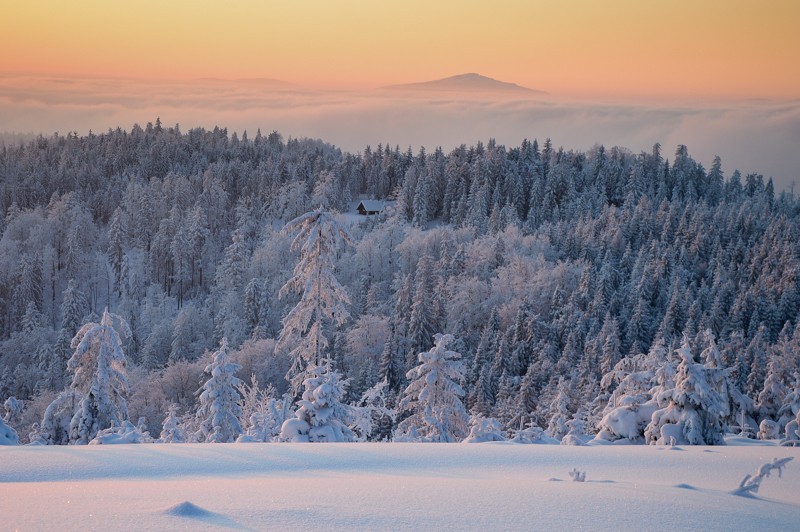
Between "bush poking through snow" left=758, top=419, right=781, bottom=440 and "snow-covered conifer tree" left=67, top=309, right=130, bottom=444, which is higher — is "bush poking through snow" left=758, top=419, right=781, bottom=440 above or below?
above

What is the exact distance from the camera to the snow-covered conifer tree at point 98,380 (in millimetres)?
23156

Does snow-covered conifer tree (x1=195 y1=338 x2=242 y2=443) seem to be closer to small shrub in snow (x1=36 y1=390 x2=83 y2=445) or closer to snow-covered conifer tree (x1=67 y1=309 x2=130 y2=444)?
snow-covered conifer tree (x1=67 y1=309 x2=130 y2=444)

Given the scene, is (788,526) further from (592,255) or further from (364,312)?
(592,255)

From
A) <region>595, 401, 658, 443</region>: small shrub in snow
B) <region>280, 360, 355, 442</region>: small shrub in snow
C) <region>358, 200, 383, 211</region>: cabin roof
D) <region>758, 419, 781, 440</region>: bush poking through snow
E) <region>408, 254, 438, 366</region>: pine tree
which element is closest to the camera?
<region>595, 401, 658, 443</region>: small shrub in snow

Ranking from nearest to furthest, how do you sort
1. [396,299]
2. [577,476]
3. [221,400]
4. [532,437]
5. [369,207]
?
[577,476] < [532,437] < [221,400] < [396,299] < [369,207]

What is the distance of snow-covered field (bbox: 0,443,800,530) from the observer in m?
5.74

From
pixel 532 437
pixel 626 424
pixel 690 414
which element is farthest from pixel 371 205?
pixel 690 414

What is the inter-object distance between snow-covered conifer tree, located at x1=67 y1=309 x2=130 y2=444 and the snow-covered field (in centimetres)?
1495

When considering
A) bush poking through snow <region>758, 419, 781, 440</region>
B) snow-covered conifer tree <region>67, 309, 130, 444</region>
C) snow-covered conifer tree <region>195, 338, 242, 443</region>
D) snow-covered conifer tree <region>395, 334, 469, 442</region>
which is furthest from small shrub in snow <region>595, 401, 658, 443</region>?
snow-covered conifer tree <region>67, 309, 130, 444</region>

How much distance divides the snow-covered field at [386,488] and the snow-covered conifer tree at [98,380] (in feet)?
49.1

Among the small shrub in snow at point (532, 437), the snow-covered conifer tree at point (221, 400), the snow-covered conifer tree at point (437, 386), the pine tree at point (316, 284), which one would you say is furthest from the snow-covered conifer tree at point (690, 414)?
the snow-covered conifer tree at point (221, 400)

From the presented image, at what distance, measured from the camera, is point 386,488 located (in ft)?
23.0

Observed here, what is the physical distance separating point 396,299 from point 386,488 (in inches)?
3123

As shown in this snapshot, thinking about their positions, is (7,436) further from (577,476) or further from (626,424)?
(626,424)
